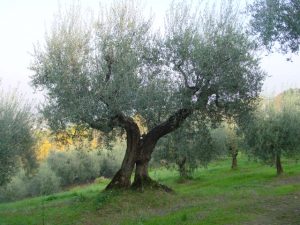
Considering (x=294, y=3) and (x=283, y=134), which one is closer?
(x=294, y=3)

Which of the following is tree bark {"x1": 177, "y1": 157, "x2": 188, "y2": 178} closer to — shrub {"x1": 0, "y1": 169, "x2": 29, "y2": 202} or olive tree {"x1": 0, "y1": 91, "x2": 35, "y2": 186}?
olive tree {"x1": 0, "y1": 91, "x2": 35, "y2": 186}

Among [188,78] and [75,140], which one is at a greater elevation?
[188,78]

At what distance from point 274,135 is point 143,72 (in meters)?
19.9

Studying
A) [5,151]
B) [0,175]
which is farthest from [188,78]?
[0,175]

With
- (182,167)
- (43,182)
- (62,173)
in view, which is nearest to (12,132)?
(182,167)

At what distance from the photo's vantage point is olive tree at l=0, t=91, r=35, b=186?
26.0 metres

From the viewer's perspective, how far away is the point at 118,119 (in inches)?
838

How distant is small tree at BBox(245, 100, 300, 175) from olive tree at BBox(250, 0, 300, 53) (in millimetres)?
23548

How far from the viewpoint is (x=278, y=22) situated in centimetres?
1330

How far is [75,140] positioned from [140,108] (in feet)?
18.0

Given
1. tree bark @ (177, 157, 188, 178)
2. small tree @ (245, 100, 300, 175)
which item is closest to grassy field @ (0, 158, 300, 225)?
small tree @ (245, 100, 300, 175)

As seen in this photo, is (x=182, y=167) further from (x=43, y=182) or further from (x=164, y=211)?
(x=164, y=211)

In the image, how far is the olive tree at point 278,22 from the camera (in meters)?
12.9

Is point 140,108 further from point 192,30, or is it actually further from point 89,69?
point 192,30
